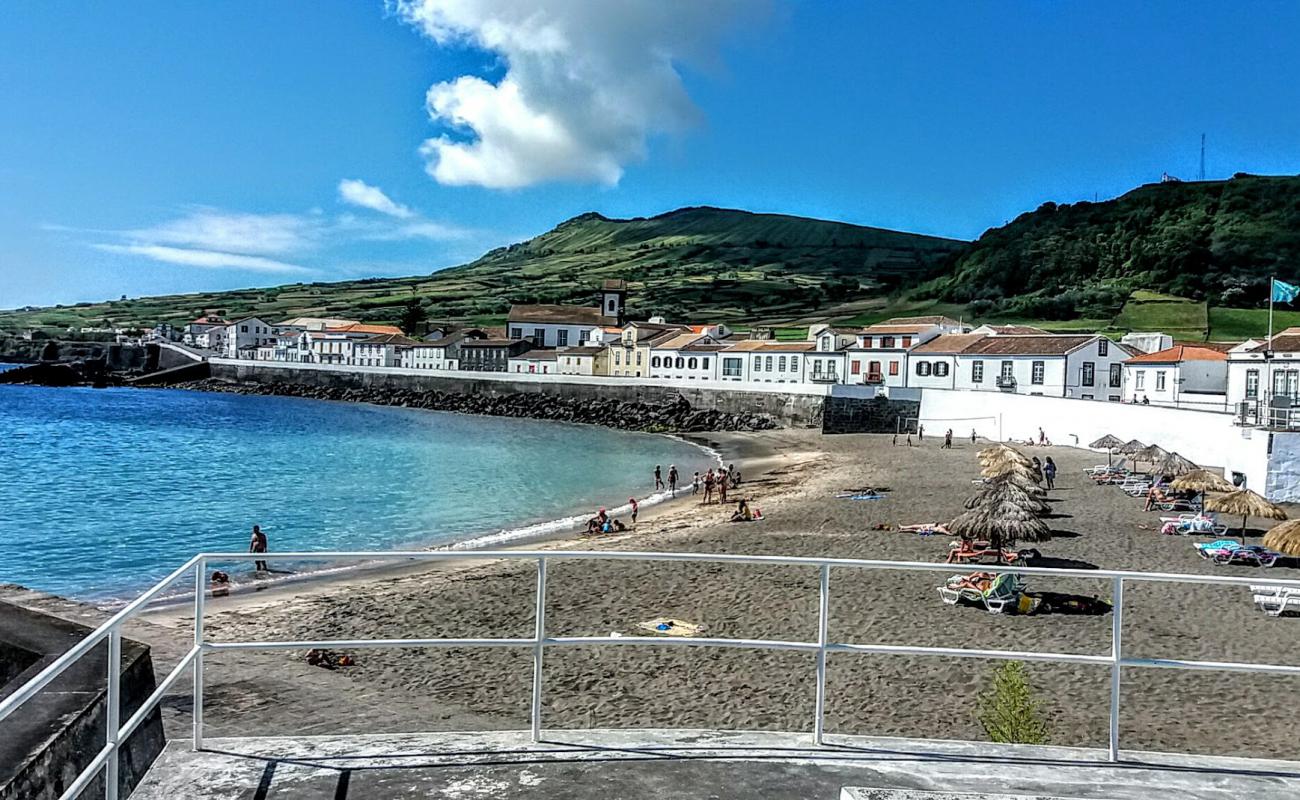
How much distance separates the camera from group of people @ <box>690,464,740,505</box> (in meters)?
33.8

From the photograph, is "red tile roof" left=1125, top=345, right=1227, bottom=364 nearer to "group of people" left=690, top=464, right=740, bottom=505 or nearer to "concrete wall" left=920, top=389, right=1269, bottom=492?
"concrete wall" left=920, top=389, right=1269, bottom=492

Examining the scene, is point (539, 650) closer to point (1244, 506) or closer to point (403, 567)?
point (403, 567)

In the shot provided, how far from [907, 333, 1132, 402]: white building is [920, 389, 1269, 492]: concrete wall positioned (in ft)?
10.2

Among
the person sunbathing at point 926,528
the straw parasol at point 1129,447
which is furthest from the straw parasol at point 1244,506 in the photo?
the straw parasol at point 1129,447

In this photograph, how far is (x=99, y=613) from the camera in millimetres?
17234

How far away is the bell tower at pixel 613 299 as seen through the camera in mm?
130875

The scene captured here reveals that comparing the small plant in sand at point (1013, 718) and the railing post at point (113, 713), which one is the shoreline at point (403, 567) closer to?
the small plant in sand at point (1013, 718)

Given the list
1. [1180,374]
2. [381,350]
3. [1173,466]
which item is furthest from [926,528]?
[381,350]

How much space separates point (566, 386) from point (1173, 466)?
63.6 meters

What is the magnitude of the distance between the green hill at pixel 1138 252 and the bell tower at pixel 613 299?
47.9 meters

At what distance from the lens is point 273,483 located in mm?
40344

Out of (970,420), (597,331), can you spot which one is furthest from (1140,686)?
(597,331)

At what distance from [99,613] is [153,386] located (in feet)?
373

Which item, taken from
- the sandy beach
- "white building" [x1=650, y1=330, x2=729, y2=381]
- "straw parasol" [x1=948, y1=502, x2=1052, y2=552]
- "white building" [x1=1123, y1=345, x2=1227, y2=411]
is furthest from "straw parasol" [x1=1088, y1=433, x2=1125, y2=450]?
"white building" [x1=650, y1=330, x2=729, y2=381]
